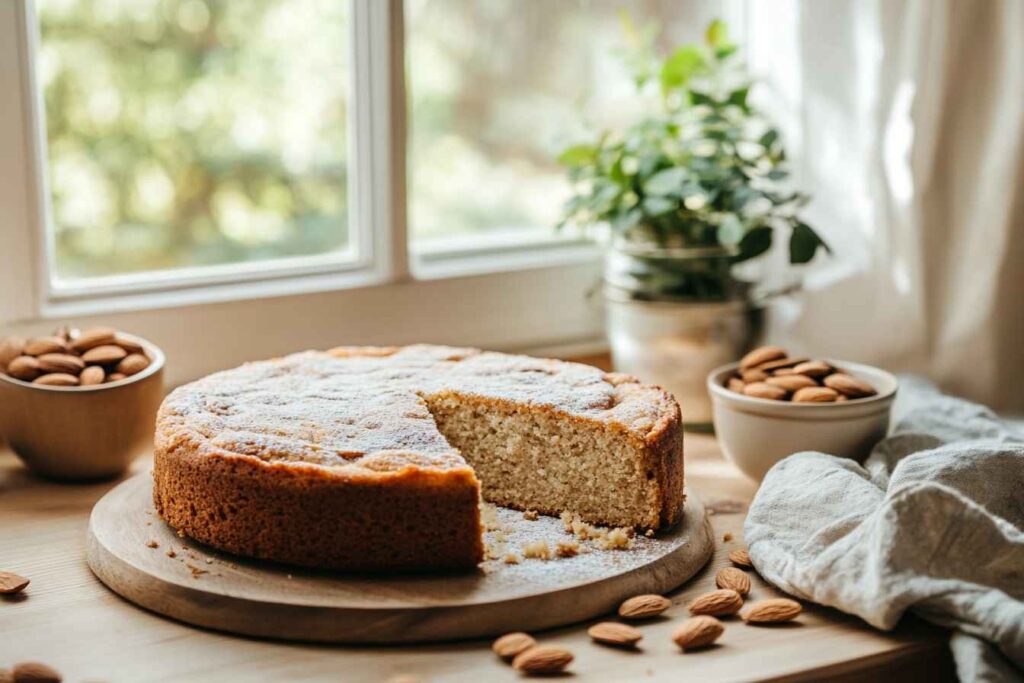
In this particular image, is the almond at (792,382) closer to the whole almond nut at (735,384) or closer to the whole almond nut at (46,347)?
the whole almond nut at (735,384)

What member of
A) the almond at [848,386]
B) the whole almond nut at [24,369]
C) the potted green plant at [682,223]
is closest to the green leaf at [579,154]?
the potted green plant at [682,223]

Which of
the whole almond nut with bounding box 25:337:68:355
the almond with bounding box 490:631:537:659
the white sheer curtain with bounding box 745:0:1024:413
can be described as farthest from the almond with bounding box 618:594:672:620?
the white sheer curtain with bounding box 745:0:1024:413

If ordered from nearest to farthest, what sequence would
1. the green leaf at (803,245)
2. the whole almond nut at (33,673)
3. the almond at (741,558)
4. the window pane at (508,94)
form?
the whole almond nut at (33,673) → the almond at (741,558) → the green leaf at (803,245) → the window pane at (508,94)

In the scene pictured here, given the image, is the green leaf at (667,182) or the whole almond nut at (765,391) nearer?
the whole almond nut at (765,391)

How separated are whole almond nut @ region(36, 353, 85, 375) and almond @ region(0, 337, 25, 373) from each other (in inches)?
2.0

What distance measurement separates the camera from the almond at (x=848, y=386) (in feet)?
6.20

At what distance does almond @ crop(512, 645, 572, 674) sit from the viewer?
133cm

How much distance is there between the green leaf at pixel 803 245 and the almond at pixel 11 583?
1283mm

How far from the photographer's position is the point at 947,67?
→ 2.20m

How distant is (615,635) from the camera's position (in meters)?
1.41

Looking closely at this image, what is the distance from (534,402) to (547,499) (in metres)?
0.15

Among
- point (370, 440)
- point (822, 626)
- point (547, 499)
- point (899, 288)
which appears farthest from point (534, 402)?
point (899, 288)

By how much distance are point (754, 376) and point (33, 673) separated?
3.76 feet

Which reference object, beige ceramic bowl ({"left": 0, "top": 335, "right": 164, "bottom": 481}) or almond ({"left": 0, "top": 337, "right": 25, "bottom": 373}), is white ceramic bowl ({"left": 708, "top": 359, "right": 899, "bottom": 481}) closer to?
beige ceramic bowl ({"left": 0, "top": 335, "right": 164, "bottom": 481})
